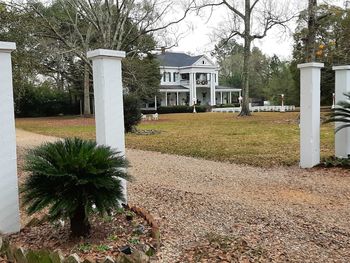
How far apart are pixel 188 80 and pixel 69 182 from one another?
48.9 m

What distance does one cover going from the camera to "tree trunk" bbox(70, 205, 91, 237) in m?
3.46

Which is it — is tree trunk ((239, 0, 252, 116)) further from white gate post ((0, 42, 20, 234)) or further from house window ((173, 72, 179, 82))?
white gate post ((0, 42, 20, 234))

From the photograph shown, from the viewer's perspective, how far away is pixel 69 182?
317cm

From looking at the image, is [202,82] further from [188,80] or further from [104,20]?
[104,20]

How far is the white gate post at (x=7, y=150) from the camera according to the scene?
3.63 metres

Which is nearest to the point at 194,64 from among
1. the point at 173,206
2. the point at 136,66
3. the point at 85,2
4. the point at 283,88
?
the point at 283,88

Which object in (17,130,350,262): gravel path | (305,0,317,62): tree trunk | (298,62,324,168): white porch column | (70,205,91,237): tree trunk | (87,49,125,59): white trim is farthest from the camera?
(305,0,317,62): tree trunk

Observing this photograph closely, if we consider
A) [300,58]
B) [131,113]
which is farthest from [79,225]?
[300,58]

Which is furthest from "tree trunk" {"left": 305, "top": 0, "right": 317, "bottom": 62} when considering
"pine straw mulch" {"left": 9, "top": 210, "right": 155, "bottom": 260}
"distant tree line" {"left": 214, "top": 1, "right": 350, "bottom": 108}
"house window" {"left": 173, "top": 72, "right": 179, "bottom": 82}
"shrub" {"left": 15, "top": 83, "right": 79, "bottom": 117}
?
"house window" {"left": 173, "top": 72, "right": 179, "bottom": 82}

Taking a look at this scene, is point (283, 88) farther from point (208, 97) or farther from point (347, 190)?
point (347, 190)

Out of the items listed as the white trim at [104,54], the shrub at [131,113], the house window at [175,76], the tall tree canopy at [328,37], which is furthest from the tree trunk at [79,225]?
the house window at [175,76]

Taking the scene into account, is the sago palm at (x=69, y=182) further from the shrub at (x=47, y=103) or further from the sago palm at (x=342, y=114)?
the shrub at (x=47, y=103)

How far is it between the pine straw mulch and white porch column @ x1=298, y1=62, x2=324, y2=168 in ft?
15.7

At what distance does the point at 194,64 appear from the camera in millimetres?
51062
